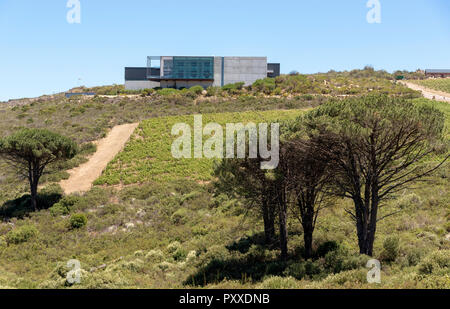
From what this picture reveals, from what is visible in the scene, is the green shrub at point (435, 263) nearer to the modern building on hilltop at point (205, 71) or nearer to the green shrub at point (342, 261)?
the green shrub at point (342, 261)

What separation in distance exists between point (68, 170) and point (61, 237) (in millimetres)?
15333

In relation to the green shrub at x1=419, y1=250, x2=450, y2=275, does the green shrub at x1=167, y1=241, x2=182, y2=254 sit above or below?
below

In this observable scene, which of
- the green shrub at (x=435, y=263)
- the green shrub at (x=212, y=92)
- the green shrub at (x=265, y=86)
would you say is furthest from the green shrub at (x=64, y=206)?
the green shrub at (x=265, y=86)

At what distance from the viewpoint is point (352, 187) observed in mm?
17422

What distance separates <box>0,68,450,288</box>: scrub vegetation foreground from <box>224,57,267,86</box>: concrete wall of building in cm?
4702

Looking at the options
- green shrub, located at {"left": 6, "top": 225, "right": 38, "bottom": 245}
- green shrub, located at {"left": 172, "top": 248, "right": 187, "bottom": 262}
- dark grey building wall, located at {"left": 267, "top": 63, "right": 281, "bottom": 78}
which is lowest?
green shrub, located at {"left": 6, "top": 225, "right": 38, "bottom": 245}

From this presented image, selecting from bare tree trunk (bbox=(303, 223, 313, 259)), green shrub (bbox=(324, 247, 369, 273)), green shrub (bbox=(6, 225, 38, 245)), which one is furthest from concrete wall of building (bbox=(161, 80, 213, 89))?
green shrub (bbox=(324, 247, 369, 273))

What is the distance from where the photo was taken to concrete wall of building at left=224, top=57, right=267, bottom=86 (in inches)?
3317

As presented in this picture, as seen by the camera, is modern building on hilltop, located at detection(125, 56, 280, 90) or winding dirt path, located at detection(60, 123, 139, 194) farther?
modern building on hilltop, located at detection(125, 56, 280, 90)

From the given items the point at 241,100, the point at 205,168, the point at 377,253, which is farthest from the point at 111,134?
the point at 377,253

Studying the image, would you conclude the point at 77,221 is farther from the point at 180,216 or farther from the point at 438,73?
the point at 438,73

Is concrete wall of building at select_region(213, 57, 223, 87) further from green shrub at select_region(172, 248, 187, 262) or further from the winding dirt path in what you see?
green shrub at select_region(172, 248, 187, 262)

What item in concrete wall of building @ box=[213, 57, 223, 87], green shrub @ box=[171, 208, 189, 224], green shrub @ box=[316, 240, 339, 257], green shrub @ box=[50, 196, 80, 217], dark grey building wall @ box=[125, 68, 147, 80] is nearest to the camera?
green shrub @ box=[316, 240, 339, 257]

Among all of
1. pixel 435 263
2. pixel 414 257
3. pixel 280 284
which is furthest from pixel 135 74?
pixel 435 263
